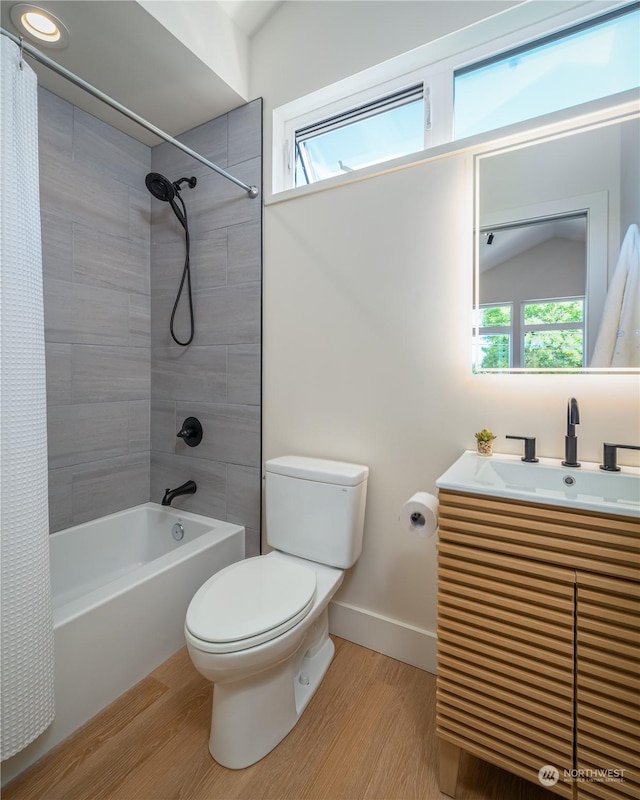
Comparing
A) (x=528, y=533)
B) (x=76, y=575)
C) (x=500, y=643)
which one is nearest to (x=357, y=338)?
(x=528, y=533)

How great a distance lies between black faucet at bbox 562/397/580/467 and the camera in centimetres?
117

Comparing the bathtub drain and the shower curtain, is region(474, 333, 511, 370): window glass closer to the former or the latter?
the shower curtain

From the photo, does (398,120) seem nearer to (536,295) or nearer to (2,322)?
(536,295)

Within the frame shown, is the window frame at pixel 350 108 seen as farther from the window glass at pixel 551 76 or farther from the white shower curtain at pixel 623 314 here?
the white shower curtain at pixel 623 314

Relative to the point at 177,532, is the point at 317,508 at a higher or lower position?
higher

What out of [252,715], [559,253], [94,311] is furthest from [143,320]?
[559,253]

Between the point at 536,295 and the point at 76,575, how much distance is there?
2.37 metres

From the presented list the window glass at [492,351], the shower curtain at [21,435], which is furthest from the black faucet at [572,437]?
the shower curtain at [21,435]

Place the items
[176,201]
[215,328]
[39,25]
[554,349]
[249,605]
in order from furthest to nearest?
[176,201] < [215,328] < [39,25] < [554,349] < [249,605]

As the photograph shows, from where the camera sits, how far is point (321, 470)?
1524mm

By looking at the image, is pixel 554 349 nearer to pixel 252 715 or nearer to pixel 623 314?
pixel 623 314

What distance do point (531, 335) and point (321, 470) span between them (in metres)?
0.93

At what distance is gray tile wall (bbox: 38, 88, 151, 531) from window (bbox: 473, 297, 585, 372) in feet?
6.09

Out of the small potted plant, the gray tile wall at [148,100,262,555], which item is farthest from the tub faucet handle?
the small potted plant
